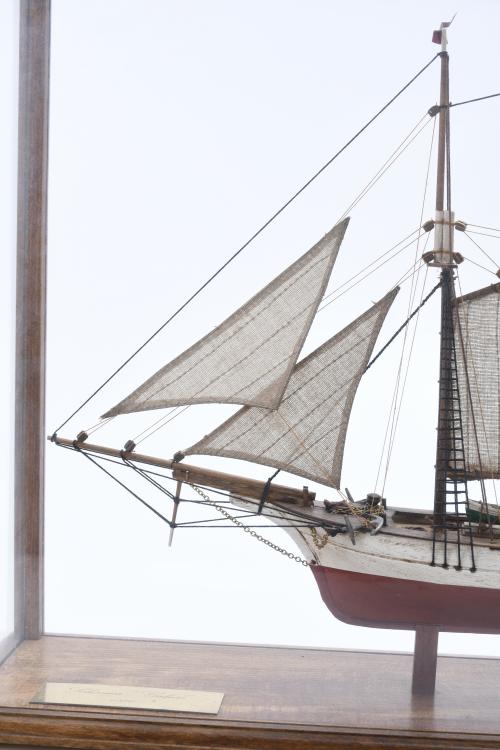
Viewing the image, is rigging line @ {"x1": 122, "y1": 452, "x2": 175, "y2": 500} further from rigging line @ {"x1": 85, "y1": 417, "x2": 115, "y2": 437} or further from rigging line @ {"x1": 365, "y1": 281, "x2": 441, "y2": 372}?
rigging line @ {"x1": 365, "y1": 281, "x2": 441, "y2": 372}

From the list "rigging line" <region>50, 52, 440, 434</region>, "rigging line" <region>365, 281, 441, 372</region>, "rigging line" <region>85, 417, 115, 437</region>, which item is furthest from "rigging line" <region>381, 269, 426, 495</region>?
"rigging line" <region>85, 417, 115, 437</region>

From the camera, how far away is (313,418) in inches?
91.6

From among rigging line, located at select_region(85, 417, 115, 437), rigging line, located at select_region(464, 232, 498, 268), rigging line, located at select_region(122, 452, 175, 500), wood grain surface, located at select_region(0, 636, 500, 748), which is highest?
rigging line, located at select_region(464, 232, 498, 268)

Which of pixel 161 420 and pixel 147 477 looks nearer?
pixel 147 477

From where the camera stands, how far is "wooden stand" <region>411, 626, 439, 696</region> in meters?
2.29

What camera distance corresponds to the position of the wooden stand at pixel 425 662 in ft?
7.53

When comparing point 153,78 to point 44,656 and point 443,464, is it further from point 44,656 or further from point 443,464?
point 44,656

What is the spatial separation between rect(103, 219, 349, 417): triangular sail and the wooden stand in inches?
26.8

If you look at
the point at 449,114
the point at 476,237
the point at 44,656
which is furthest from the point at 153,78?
the point at 44,656

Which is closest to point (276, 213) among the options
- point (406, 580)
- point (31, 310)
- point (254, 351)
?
point (254, 351)

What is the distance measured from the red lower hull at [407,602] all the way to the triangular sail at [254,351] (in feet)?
1.59

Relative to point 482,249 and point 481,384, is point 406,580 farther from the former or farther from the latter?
point 482,249

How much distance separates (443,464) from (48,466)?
42.3 inches

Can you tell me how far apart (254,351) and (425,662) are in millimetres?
866
